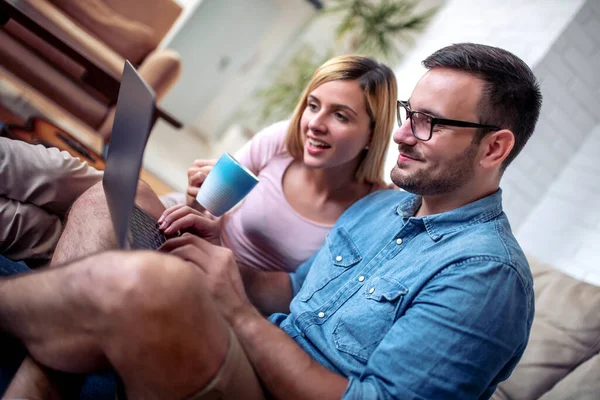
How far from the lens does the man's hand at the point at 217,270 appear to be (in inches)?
35.6

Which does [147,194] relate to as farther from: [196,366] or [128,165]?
[196,366]

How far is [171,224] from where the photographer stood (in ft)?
3.64

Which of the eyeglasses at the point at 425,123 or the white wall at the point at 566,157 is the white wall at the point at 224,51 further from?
the eyeglasses at the point at 425,123

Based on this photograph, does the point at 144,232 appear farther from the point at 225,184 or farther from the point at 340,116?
the point at 340,116

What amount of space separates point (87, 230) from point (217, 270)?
0.96 ft

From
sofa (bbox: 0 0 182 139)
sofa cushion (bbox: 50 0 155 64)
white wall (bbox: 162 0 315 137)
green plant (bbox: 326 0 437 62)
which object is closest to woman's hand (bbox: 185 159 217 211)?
sofa (bbox: 0 0 182 139)

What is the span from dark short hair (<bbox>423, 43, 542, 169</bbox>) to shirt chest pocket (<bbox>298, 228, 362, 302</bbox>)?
1.31 feet

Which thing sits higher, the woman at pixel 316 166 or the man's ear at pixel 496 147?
the man's ear at pixel 496 147

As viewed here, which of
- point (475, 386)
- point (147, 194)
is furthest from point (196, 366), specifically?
point (147, 194)

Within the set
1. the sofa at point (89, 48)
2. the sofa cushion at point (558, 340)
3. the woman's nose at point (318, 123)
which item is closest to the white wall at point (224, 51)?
the sofa at point (89, 48)

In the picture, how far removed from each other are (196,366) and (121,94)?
57 centimetres

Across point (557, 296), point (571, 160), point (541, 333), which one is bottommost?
point (541, 333)

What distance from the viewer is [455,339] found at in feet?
2.64

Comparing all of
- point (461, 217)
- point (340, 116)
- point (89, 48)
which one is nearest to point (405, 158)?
point (461, 217)
